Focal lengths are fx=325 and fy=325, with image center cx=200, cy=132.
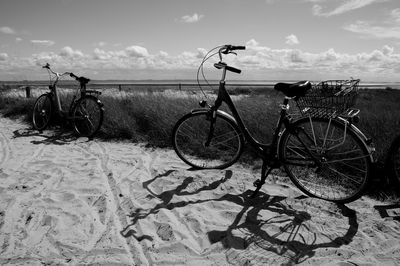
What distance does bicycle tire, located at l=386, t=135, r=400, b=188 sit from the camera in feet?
12.2

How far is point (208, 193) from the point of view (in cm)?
402

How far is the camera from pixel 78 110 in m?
7.19

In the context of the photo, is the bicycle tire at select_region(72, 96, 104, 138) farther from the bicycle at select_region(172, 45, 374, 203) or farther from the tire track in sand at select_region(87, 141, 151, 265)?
the bicycle at select_region(172, 45, 374, 203)

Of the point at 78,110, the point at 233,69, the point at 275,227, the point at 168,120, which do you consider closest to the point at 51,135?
the point at 78,110

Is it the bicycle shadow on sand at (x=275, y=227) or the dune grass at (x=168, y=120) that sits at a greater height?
the dune grass at (x=168, y=120)

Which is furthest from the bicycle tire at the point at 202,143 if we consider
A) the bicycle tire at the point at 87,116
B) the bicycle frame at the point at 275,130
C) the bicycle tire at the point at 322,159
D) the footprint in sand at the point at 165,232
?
the bicycle tire at the point at 87,116

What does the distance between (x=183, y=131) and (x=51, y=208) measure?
2.65m

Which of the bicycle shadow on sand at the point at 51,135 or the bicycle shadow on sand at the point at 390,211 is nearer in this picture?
the bicycle shadow on sand at the point at 390,211

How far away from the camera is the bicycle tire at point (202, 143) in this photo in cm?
486

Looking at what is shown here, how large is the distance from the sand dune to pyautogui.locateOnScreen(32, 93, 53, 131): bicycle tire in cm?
297

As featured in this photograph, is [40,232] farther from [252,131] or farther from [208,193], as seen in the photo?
[252,131]

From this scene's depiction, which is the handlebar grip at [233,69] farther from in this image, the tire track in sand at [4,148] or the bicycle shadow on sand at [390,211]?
the tire track in sand at [4,148]

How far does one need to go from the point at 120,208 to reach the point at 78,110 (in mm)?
4248

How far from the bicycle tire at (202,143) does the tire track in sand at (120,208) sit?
1.10m
